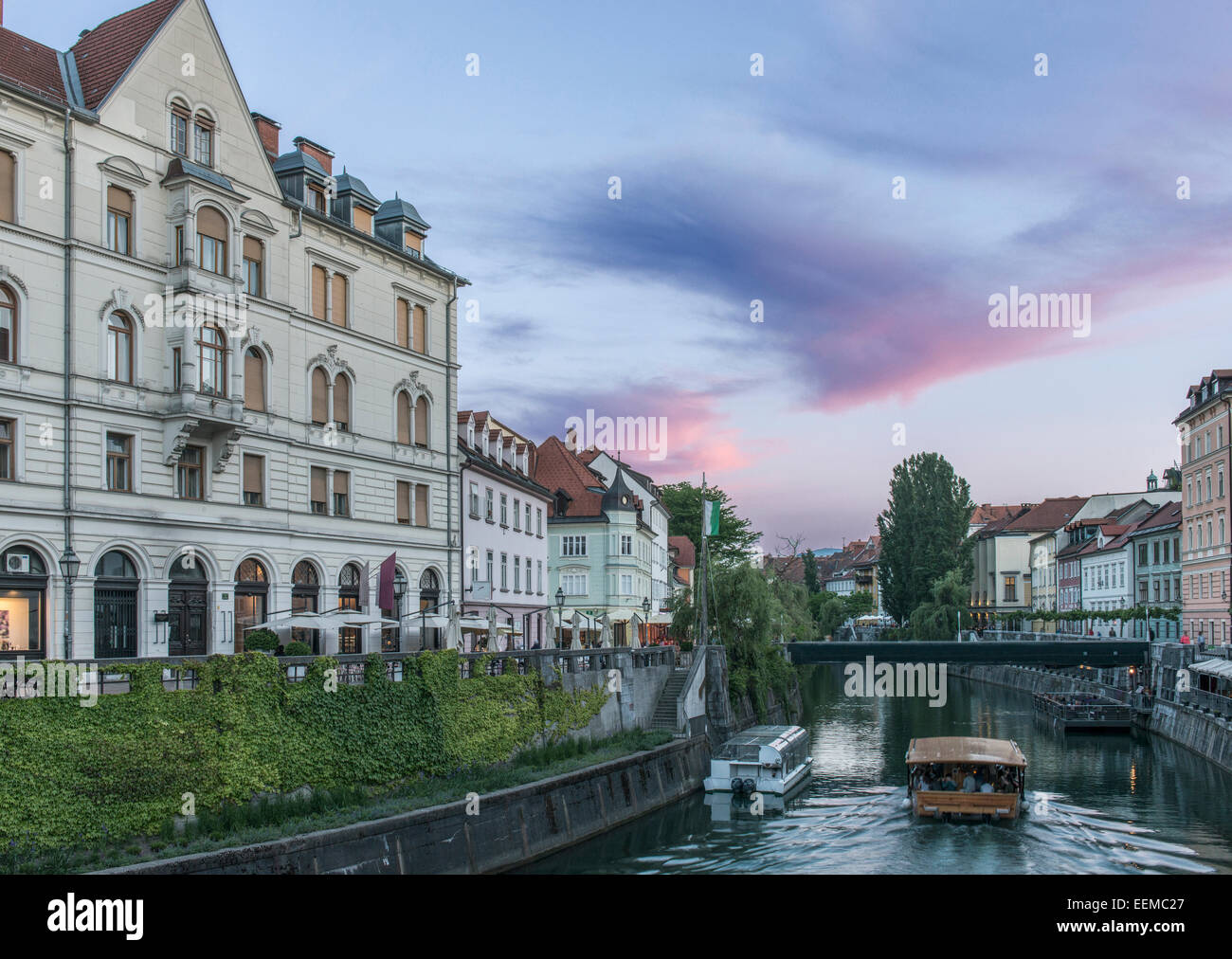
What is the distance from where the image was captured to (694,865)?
1106 inches

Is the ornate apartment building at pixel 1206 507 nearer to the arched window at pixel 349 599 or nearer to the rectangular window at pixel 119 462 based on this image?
the arched window at pixel 349 599

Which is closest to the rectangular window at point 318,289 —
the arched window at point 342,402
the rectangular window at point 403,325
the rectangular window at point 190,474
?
the arched window at point 342,402

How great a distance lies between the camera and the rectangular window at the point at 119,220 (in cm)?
3322

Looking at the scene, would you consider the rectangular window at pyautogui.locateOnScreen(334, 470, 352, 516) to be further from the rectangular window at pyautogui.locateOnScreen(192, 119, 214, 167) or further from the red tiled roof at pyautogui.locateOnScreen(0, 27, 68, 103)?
the red tiled roof at pyautogui.locateOnScreen(0, 27, 68, 103)

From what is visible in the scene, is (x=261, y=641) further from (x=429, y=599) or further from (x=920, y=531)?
(x=920, y=531)

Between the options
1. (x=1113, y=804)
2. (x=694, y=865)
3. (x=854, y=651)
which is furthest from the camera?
(x=854, y=651)

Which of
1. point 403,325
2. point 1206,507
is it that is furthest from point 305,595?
point 1206,507

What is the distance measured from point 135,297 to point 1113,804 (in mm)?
33402

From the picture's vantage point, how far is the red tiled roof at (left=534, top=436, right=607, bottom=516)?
7731cm
